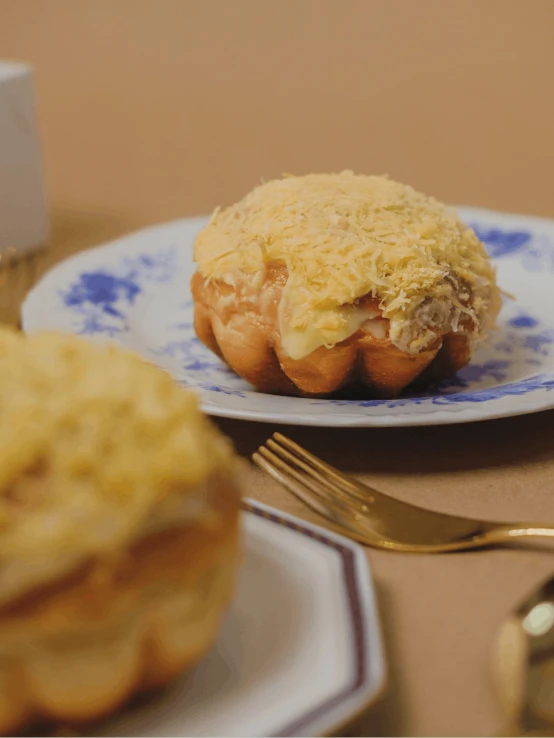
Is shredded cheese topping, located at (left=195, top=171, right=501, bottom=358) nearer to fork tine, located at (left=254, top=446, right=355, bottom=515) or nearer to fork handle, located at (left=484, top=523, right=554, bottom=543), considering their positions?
fork tine, located at (left=254, top=446, right=355, bottom=515)

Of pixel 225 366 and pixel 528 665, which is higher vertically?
pixel 528 665

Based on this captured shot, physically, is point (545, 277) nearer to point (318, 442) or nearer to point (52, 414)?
point (318, 442)

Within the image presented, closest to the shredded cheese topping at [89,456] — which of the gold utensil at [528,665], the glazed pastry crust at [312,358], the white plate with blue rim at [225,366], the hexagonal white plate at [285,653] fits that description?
the hexagonal white plate at [285,653]

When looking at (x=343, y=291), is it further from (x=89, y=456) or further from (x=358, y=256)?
(x=89, y=456)

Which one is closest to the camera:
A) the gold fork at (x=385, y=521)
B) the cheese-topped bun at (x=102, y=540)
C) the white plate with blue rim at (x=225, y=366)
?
the cheese-topped bun at (x=102, y=540)

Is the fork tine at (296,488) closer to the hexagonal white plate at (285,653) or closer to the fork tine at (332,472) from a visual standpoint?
the fork tine at (332,472)

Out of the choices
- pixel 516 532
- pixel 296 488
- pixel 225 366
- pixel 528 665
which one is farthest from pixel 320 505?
pixel 225 366

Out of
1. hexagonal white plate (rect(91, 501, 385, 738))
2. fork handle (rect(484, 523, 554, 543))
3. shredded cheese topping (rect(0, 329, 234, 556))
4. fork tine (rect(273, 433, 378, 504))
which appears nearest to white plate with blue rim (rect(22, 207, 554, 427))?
fork tine (rect(273, 433, 378, 504))
